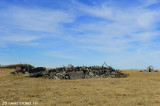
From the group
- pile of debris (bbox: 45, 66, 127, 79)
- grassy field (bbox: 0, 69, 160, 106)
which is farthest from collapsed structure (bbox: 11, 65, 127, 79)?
grassy field (bbox: 0, 69, 160, 106)

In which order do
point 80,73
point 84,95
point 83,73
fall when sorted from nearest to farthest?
1. point 84,95
2. point 80,73
3. point 83,73

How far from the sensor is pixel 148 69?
36.5 metres

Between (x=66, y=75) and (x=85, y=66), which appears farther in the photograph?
(x=85, y=66)

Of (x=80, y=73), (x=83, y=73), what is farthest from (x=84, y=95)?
(x=83, y=73)

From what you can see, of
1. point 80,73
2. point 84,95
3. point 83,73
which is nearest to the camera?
point 84,95

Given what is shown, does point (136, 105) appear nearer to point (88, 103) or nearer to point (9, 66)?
point (88, 103)

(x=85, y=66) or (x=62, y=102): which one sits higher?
(x=85, y=66)

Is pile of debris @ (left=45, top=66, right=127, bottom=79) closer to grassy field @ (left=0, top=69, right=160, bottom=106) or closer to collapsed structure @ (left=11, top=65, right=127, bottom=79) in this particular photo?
collapsed structure @ (left=11, top=65, right=127, bottom=79)

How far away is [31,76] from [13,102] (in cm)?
1570

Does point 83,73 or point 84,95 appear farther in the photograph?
point 83,73

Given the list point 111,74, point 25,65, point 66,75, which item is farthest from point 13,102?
point 25,65

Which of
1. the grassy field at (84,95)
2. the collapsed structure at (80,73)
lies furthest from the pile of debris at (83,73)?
the grassy field at (84,95)

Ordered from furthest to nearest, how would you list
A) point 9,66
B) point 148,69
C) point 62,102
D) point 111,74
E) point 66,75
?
point 9,66
point 148,69
point 111,74
point 66,75
point 62,102

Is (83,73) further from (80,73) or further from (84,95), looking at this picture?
(84,95)
